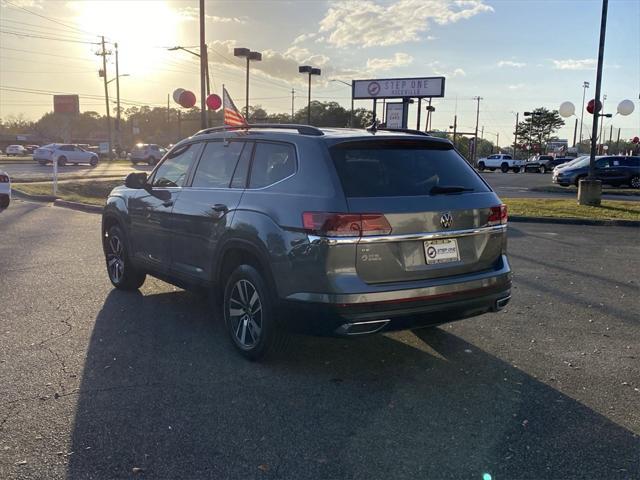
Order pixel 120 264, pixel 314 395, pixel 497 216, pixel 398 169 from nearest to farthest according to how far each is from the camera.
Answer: pixel 314 395 < pixel 398 169 < pixel 497 216 < pixel 120 264

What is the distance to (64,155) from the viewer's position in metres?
40.7

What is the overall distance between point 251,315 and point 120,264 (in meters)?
2.82

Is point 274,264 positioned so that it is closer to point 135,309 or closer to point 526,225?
point 135,309

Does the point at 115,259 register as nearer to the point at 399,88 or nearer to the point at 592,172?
the point at 592,172

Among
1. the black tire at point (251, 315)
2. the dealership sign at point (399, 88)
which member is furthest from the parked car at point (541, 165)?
the black tire at point (251, 315)

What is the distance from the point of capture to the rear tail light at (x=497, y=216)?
13.9ft

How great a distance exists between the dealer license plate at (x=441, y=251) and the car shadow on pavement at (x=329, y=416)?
91 cm

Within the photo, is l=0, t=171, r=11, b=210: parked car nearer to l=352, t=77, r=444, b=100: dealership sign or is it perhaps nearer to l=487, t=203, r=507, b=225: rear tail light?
l=487, t=203, r=507, b=225: rear tail light

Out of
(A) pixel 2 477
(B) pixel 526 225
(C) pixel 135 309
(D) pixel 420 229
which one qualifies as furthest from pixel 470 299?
(B) pixel 526 225

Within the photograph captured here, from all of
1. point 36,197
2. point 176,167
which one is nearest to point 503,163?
point 36,197

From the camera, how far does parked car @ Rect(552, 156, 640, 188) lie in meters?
25.3

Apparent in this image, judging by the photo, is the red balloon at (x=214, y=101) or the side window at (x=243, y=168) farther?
the red balloon at (x=214, y=101)

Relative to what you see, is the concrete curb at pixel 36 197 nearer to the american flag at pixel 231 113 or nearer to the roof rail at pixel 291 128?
the american flag at pixel 231 113

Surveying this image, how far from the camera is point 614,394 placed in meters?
3.84
